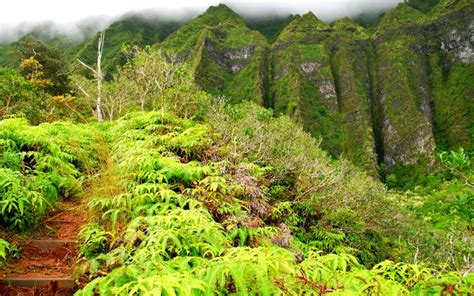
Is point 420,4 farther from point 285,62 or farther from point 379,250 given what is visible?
point 379,250

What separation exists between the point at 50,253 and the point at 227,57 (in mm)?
164900

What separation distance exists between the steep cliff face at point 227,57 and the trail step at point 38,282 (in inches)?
5416

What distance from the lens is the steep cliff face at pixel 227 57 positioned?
149 m

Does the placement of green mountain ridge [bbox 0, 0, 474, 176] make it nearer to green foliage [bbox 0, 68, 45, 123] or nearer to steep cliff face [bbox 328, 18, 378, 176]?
steep cliff face [bbox 328, 18, 378, 176]

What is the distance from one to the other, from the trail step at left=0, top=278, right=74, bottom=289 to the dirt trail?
0.10 ft

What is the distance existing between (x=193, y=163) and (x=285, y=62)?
161 m

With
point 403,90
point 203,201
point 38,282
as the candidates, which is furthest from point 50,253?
point 403,90

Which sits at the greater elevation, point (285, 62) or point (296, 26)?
point (296, 26)

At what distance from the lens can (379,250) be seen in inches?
400

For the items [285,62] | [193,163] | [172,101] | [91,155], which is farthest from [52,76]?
[285,62]

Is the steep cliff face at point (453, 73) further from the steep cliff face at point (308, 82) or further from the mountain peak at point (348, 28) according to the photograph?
the steep cliff face at point (308, 82)

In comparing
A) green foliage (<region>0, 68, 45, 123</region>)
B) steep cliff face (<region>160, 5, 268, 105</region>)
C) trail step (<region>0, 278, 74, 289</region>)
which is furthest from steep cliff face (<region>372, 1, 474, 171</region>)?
trail step (<region>0, 278, 74, 289</region>)

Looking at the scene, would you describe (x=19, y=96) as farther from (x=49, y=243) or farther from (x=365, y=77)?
(x=365, y=77)

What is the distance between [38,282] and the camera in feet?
13.8
